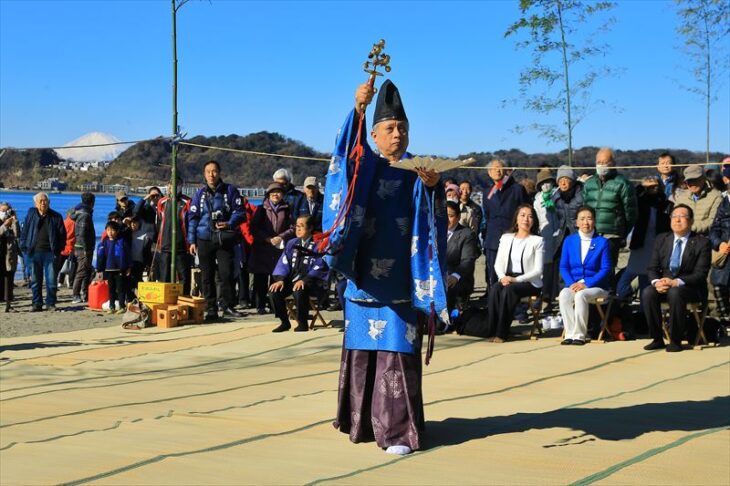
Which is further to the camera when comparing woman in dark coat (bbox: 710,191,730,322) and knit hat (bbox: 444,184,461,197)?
knit hat (bbox: 444,184,461,197)

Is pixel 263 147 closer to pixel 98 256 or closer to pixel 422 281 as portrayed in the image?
pixel 98 256

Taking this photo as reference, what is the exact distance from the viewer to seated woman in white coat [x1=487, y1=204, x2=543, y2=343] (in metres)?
8.77

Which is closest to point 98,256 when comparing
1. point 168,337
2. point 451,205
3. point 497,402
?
point 168,337

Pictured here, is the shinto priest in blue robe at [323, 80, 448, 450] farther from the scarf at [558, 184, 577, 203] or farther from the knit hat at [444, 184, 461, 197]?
the knit hat at [444, 184, 461, 197]

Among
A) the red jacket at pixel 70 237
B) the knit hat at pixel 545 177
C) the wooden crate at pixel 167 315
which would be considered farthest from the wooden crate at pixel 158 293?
the red jacket at pixel 70 237

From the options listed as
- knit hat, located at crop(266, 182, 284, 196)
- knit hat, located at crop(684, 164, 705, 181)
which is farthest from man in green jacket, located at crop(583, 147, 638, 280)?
knit hat, located at crop(266, 182, 284, 196)

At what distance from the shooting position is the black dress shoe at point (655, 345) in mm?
8094

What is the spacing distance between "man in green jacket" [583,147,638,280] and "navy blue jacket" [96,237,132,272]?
536 centimetres

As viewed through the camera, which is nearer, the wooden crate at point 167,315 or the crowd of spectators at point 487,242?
the crowd of spectators at point 487,242

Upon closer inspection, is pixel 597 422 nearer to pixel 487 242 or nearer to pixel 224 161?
pixel 487 242

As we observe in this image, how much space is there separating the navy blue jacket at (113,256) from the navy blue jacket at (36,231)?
543 mm

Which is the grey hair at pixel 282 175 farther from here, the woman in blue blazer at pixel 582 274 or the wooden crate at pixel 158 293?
the woman in blue blazer at pixel 582 274

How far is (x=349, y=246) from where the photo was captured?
4.63m

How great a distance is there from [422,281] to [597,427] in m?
1.22
